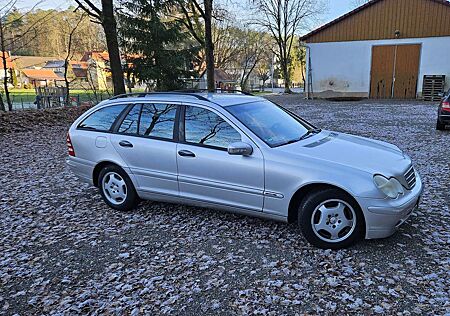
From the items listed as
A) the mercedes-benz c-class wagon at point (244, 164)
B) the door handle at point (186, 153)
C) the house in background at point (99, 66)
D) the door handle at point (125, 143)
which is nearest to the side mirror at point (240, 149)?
the mercedes-benz c-class wagon at point (244, 164)

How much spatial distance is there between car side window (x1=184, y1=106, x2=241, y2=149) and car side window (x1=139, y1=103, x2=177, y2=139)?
0.77 feet

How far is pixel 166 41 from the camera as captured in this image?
18484 millimetres

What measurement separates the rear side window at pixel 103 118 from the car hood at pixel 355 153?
7.97 feet

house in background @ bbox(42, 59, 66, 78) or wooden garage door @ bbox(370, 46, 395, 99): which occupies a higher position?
house in background @ bbox(42, 59, 66, 78)

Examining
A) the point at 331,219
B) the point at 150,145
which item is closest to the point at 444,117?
the point at 331,219

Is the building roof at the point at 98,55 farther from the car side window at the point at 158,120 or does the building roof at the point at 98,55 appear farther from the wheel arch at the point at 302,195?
the wheel arch at the point at 302,195

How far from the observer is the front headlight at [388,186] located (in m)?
3.40

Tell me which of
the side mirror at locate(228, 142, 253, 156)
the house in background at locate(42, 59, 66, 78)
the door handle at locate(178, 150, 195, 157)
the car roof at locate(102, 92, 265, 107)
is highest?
the house in background at locate(42, 59, 66, 78)

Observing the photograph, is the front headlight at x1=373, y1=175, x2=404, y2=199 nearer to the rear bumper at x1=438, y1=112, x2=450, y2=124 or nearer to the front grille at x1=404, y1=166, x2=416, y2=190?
the front grille at x1=404, y1=166, x2=416, y2=190

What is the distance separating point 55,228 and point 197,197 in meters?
→ 1.88

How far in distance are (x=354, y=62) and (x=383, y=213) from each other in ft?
74.9

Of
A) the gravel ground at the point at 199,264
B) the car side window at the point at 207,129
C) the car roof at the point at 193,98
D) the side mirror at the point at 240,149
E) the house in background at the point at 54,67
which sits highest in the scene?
the house in background at the point at 54,67

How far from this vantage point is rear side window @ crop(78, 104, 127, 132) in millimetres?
4949

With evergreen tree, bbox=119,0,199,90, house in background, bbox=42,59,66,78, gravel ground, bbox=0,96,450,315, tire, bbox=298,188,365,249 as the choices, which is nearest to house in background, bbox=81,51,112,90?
evergreen tree, bbox=119,0,199,90
